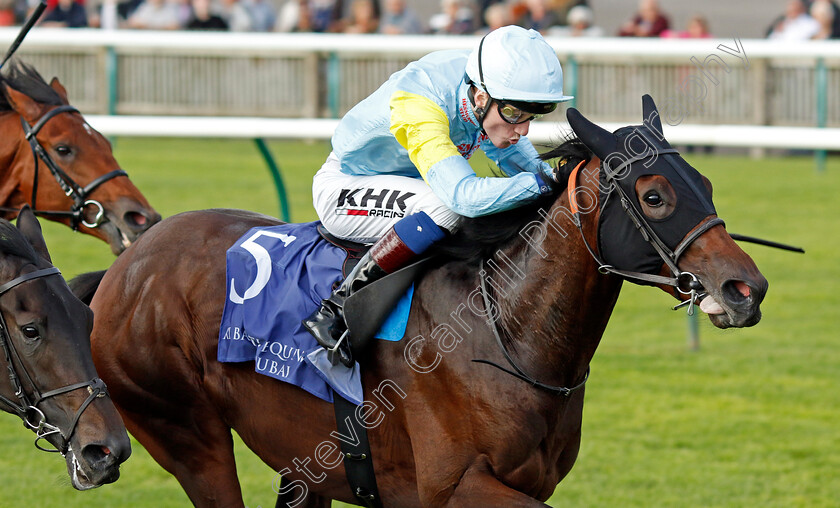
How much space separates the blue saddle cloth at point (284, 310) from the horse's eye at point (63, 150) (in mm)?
1705

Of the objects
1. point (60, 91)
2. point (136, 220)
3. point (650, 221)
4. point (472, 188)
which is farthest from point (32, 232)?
point (60, 91)

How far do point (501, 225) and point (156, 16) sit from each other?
1270 cm

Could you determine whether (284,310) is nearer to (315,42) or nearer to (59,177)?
(59,177)

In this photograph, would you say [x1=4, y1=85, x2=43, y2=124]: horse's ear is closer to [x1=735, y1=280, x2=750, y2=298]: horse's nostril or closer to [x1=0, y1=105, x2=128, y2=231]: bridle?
[x1=0, y1=105, x2=128, y2=231]: bridle

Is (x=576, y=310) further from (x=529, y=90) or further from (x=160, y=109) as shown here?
(x=160, y=109)

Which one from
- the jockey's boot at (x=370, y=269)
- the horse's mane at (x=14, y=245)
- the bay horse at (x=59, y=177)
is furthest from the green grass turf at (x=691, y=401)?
the bay horse at (x=59, y=177)

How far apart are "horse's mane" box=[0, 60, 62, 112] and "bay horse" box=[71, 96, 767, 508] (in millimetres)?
1517

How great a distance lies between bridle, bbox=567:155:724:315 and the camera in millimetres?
3156

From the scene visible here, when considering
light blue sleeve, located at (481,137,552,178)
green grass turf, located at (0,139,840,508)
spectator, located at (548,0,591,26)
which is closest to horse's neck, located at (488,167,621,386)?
light blue sleeve, located at (481,137,552,178)

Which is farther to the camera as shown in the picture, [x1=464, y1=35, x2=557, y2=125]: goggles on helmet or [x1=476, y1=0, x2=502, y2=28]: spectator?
[x1=476, y1=0, x2=502, y2=28]: spectator

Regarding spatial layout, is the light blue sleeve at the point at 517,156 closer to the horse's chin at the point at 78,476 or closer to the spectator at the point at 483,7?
the horse's chin at the point at 78,476

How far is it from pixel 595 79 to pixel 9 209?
722cm

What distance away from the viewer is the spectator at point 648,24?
13.7 meters

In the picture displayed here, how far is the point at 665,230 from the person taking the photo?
3189mm
